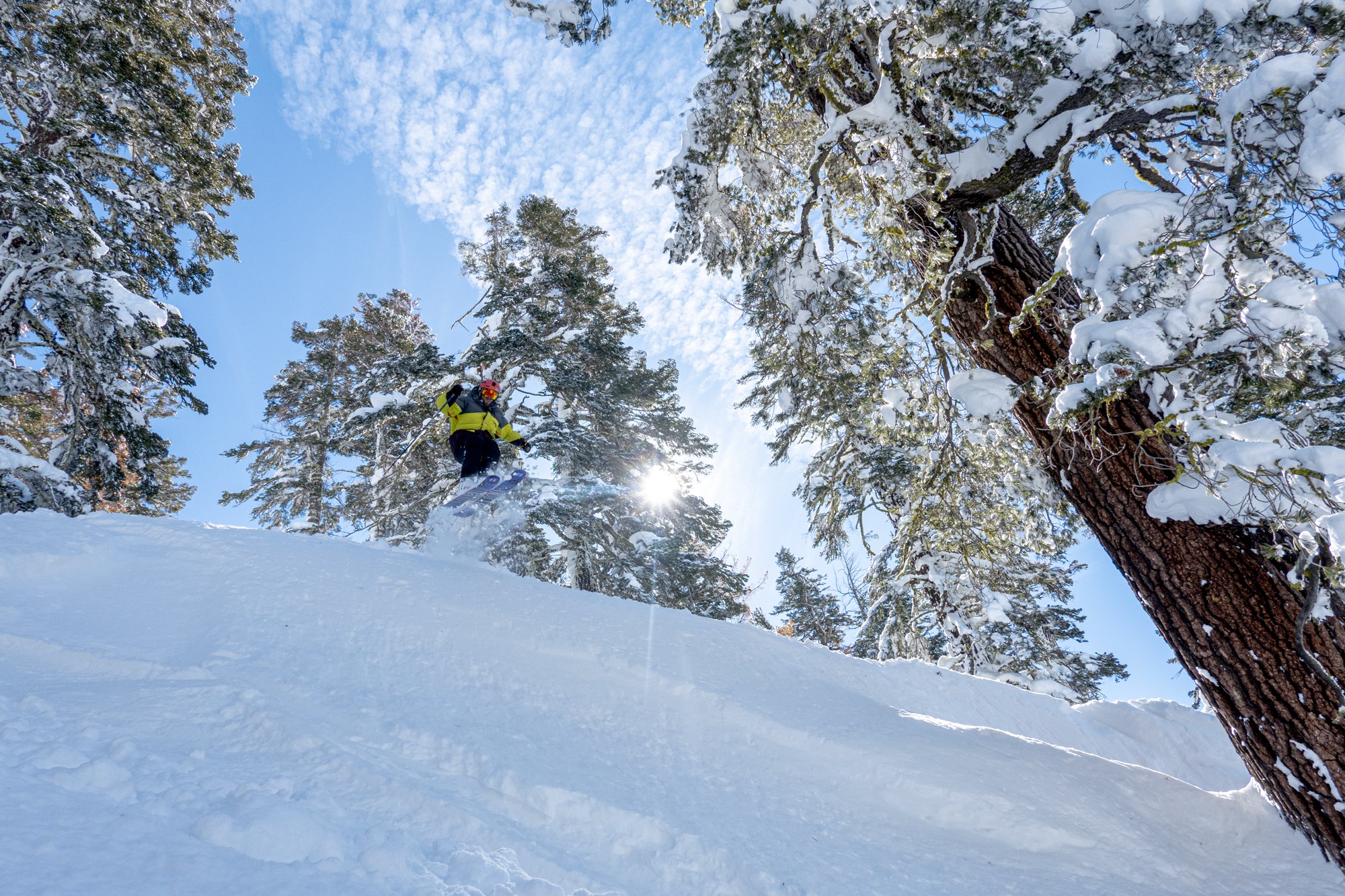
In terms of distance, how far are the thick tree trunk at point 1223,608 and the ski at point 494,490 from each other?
5.93m

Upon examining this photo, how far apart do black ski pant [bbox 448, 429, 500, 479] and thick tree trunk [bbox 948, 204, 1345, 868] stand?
6.24m

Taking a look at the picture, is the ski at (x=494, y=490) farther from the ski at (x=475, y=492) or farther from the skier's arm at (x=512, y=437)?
the skier's arm at (x=512, y=437)

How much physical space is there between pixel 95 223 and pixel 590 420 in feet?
28.1

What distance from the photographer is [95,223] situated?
7.88 metres

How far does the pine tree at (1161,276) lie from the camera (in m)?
1.86

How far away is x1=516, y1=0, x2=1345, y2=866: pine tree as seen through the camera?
73.1 inches

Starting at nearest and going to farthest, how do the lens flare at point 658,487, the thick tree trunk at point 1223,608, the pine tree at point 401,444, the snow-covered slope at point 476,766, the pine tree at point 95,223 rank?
1. the snow-covered slope at point 476,766
2. the thick tree trunk at point 1223,608
3. the pine tree at point 95,223
4. the pine tree at point 401,444
5. the lens flare at point 658,487

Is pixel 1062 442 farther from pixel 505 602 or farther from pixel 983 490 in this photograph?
pixel 505 602

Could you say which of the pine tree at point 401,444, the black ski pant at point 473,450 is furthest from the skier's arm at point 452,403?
the pine tree at point 401,444

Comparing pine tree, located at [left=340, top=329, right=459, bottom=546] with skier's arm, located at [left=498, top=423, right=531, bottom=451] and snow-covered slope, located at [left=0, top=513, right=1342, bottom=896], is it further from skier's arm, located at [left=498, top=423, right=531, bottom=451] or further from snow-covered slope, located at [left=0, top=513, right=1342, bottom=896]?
snow-covered slope, located at [left=0, top=513, right=1342, bottom=896]

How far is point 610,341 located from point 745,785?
11.1 m

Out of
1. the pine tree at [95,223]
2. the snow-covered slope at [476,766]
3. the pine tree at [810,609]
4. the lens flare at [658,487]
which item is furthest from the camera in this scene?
the pine tree at [810,609]

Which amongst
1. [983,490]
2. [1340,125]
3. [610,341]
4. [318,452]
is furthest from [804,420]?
[318,452]

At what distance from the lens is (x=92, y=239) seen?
22.7 ft
